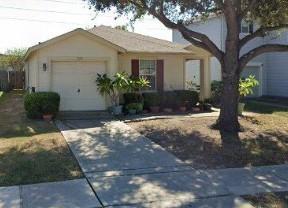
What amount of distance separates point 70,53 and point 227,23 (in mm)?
7058

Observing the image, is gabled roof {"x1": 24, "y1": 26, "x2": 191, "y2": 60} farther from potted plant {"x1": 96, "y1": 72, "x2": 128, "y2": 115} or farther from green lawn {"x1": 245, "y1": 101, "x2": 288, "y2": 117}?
green lawn {"x1": 245, "y1": 101, "x2": 288, "y2": 117}

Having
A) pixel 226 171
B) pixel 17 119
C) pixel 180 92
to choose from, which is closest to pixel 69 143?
pixel 226 171

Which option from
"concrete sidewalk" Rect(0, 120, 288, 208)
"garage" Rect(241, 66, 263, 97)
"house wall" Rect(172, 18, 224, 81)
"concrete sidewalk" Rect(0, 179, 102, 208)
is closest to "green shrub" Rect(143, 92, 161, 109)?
"concrete sidewalk" Rect(0, 120, 288, 208)

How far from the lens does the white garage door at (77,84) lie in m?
18.3

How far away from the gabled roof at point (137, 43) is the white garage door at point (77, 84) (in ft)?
6.74

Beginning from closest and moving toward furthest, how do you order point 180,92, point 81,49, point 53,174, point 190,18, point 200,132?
1. point 53,174
2. point 200,132
3. point 190,18
4. point 81,49
5. point 180,92

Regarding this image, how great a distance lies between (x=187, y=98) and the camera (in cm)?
2059

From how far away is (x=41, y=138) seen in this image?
12.9m

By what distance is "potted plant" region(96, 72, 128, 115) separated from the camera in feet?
58.8

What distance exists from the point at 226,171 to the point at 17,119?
1043 centimetres

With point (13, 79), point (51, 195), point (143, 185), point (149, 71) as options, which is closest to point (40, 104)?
point (149, 71)

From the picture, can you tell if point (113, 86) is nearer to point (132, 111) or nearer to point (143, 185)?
point (132, 111)

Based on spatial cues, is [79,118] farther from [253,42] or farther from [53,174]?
[253,42]

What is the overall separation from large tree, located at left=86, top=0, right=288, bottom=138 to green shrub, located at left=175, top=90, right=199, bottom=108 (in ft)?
15.5
